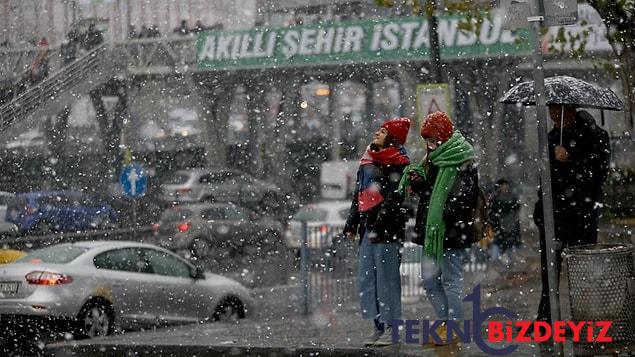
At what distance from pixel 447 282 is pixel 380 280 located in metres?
0.68

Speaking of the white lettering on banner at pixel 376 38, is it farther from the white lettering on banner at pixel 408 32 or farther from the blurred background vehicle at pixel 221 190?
the blurred background vehicle at pixel 221 190

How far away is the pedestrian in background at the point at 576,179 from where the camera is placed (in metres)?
8.95

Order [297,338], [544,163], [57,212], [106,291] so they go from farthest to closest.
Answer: [57,212] < [106,291] < [297,338] < [544,163]

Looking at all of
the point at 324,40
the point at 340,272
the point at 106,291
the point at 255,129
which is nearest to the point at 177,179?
the point at 324,40

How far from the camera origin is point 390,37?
3581 centimetres

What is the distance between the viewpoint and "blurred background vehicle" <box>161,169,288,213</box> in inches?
1455

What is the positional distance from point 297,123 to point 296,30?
41.3 ft

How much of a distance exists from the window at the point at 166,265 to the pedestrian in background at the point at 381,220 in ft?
18.8

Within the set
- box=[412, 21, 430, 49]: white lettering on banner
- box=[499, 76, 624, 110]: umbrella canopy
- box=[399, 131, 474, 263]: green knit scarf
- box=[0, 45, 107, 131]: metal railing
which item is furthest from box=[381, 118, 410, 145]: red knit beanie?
box=[412, 21, 430, 49]: white lettering on banner

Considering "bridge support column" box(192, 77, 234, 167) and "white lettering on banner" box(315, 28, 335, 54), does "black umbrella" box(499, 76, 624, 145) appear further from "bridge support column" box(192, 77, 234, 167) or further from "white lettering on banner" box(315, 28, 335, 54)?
"bridge support column" box(192, 77, 234, 167)

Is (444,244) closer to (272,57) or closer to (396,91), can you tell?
(272,57)

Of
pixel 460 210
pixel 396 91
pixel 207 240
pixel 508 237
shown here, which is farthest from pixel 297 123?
pixel 460 210

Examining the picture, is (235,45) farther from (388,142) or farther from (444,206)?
(444,206)

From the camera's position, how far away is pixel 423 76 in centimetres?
3838
